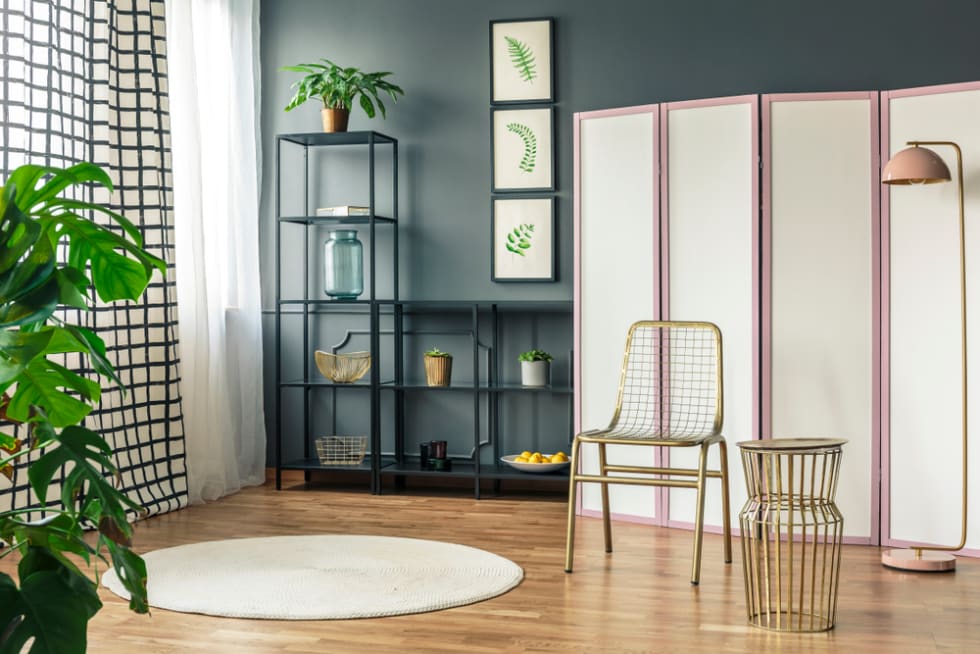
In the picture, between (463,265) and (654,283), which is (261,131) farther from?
(654,283)

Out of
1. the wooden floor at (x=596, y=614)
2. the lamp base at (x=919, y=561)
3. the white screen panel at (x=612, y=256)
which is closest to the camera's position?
the wooden floor at (x=596, y=614)

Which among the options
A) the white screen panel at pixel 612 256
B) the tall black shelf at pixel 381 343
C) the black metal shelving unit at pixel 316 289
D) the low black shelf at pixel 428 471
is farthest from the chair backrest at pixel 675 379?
the black metal shelving unit at pixel 316 289

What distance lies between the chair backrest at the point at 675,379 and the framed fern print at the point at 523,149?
115 cm

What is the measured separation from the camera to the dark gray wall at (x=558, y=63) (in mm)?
4766

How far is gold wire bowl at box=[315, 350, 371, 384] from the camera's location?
523 cm

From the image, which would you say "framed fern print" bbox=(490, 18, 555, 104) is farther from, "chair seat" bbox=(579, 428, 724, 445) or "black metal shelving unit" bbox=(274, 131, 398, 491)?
"chair seat" bbox=(579, 428, 724, 445)

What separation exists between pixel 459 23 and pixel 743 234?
196cm

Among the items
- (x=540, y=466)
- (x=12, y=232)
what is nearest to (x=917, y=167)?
(x=540, y=466)

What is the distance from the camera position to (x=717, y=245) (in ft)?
14.0

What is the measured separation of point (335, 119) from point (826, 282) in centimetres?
247

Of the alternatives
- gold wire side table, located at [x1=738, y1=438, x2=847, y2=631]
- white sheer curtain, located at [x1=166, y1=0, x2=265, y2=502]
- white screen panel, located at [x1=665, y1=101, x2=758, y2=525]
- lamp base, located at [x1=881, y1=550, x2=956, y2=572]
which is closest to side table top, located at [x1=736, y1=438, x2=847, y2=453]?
gold wire side table, located at [x1=738, y1=438, x2=847, y2=631]

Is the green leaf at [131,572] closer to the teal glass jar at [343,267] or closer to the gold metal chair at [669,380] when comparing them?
the gold metal chair at [669,380]

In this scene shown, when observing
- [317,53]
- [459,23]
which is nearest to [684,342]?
[459,23]

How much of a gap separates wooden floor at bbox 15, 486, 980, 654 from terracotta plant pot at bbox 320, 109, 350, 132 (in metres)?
1.98
